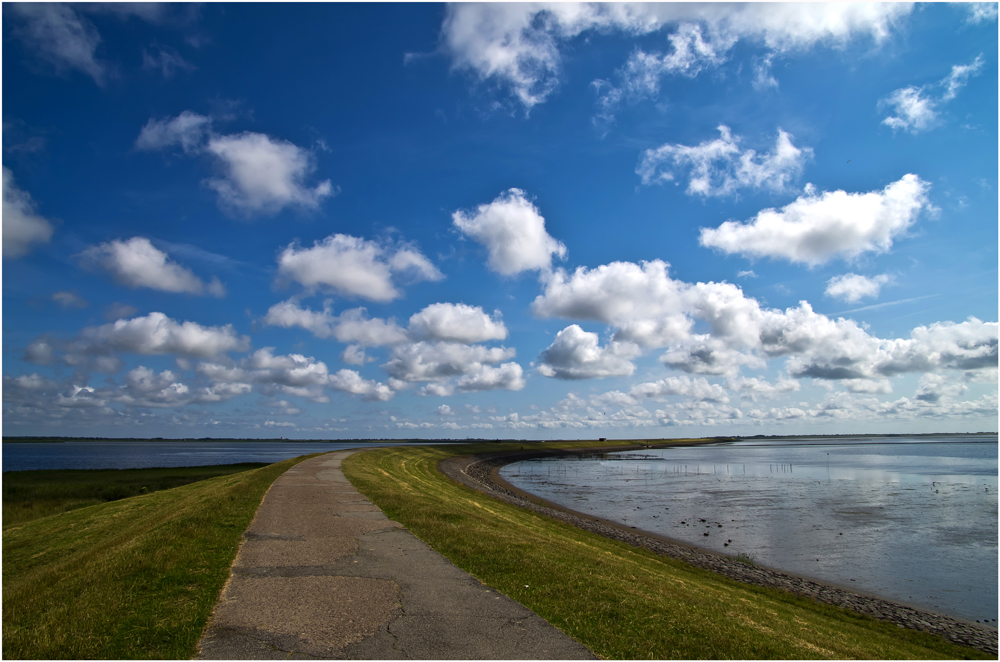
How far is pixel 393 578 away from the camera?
10.1 m

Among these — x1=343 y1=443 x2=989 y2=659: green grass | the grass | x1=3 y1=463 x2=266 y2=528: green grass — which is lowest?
x1=3 y1=463 x2=266 y2=528: green grass

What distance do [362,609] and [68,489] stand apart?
187ft

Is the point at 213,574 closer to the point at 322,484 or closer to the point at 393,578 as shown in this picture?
the point at 393,578

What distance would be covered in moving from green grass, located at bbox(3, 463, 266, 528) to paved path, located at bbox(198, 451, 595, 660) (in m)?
32.7

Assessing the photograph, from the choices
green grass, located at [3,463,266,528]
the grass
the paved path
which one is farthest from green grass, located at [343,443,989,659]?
green grass, located at [3,463,266,528]

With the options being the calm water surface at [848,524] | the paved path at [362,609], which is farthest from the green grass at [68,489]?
the calm water surface at [848,524]

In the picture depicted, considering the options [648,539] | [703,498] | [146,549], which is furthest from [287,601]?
[703,498]

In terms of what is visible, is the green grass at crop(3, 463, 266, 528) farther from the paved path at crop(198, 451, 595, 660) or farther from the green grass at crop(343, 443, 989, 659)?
the green grass at crop(343, 443, 989, 659)

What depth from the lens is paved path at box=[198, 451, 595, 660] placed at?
690 centimetres

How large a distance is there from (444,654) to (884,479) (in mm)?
75032

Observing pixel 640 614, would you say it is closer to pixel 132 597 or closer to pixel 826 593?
pixel 132 597

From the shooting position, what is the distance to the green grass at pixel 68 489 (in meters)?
38.1

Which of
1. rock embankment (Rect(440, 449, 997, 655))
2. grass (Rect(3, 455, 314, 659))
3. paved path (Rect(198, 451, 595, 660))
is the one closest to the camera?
grass (Rect(3, 455, 314, 659))

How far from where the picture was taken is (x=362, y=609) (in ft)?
27.3
